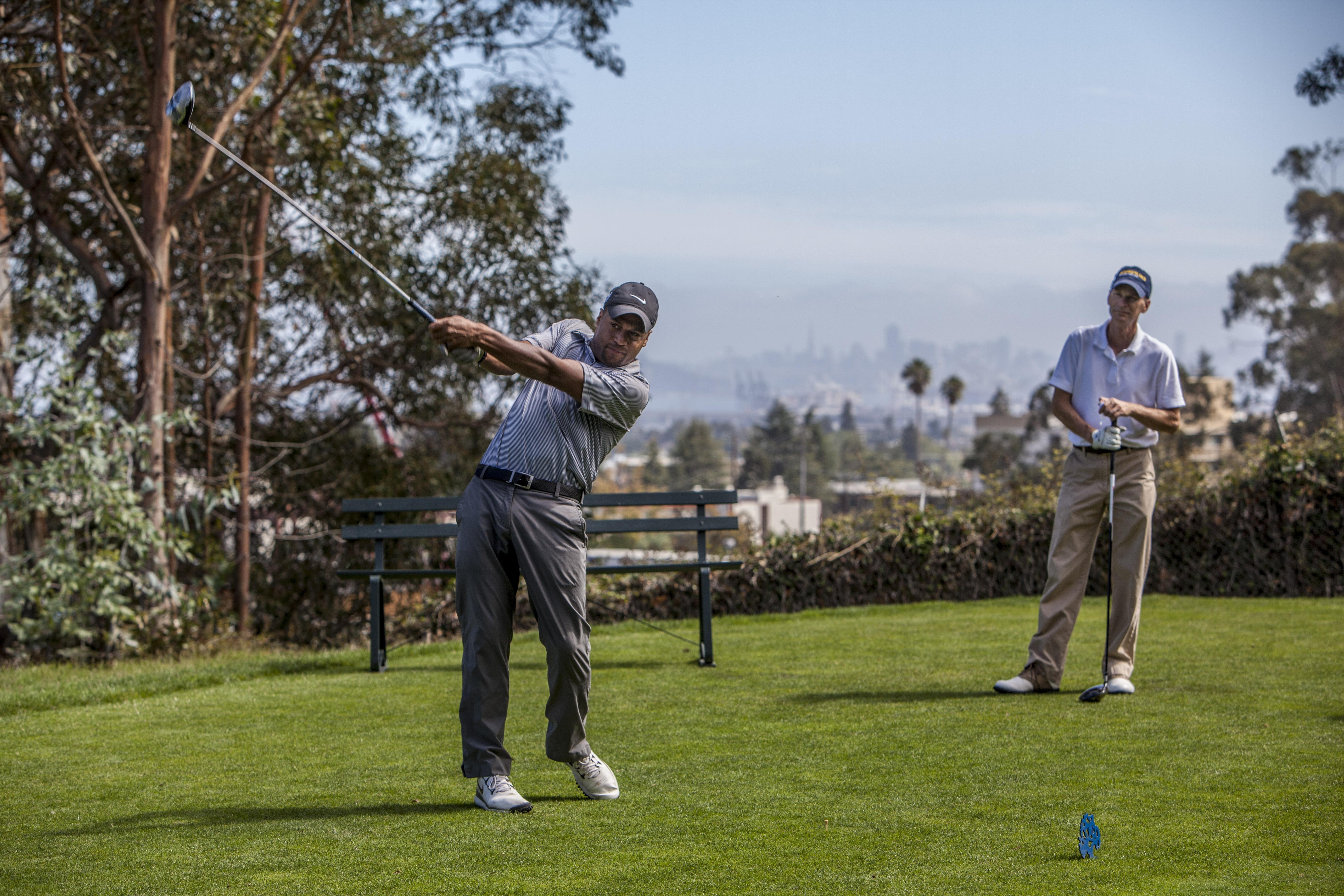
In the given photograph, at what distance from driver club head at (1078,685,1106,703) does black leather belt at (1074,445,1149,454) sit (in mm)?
1095

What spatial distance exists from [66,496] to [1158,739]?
769 centimetres

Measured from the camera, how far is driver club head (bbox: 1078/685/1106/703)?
5906mm

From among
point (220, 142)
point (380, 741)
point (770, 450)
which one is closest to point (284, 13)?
point (220, 142)

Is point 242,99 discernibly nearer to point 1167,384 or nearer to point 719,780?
point 1167,384

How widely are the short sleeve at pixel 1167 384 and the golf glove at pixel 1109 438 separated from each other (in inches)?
12.0

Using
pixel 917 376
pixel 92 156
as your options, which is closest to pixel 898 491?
pixel 92 156

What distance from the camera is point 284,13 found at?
36.9 feet

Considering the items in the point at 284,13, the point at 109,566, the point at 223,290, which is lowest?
the point at 109,566

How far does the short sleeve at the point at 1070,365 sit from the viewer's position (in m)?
6.36

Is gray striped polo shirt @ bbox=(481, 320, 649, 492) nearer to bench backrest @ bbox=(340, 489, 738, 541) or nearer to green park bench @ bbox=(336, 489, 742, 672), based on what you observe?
bench backrest @ bbox=(340, 489, 738, 541)

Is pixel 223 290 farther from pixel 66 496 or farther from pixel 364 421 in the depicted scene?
pixel 66 496

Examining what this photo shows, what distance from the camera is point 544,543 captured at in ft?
14.2

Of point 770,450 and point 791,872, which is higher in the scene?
point 770,450

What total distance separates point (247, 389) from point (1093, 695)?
9.93 m
